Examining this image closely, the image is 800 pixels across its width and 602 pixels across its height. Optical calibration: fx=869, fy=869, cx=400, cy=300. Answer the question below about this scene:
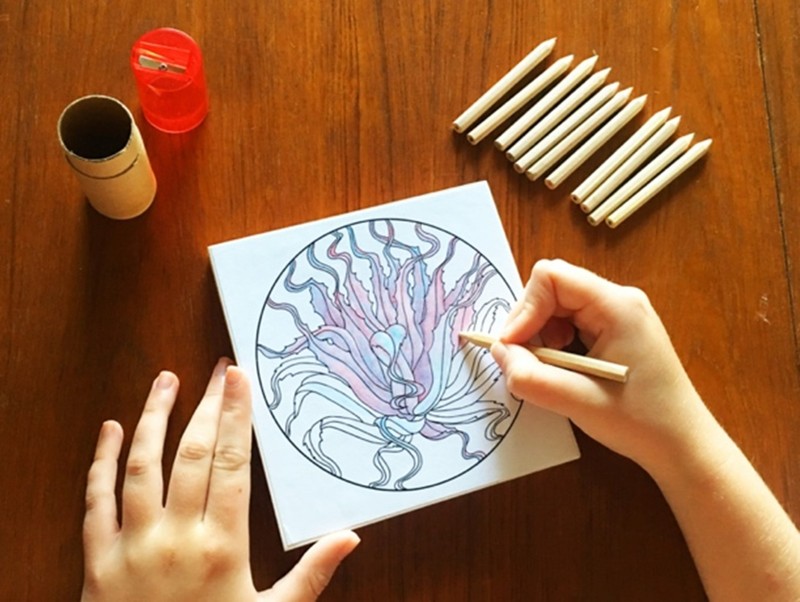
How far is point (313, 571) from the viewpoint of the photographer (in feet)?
2.24

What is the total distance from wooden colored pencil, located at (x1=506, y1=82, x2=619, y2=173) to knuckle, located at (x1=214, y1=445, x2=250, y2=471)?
0.35 meters

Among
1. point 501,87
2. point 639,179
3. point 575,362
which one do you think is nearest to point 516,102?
point 501,87

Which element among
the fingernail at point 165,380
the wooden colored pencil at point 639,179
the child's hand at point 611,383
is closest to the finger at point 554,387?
the child's hand at point 611,383

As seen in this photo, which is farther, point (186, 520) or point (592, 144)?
point (592, 144)

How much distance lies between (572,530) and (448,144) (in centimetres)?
36

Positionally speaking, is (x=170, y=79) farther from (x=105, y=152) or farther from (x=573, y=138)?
(x=573, y=138)

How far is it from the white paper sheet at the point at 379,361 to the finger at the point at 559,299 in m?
0.04

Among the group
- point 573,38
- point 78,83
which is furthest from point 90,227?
point 573,38

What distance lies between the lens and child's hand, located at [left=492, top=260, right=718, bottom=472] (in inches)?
27.4

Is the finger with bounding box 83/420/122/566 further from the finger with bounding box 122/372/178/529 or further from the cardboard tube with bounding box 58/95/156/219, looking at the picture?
the cardboard tube with bounding box 58/95/156/219

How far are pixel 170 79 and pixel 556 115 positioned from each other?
1.13 ft

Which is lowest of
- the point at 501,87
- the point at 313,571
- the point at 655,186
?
the point at 313,571

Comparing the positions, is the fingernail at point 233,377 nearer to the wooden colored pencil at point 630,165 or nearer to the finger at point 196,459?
the finger at point 196,459

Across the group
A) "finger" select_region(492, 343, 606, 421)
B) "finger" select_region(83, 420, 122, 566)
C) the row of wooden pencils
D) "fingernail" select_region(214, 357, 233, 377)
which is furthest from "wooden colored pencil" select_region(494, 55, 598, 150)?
"finger" select_region(83, 420, 122, 566)
